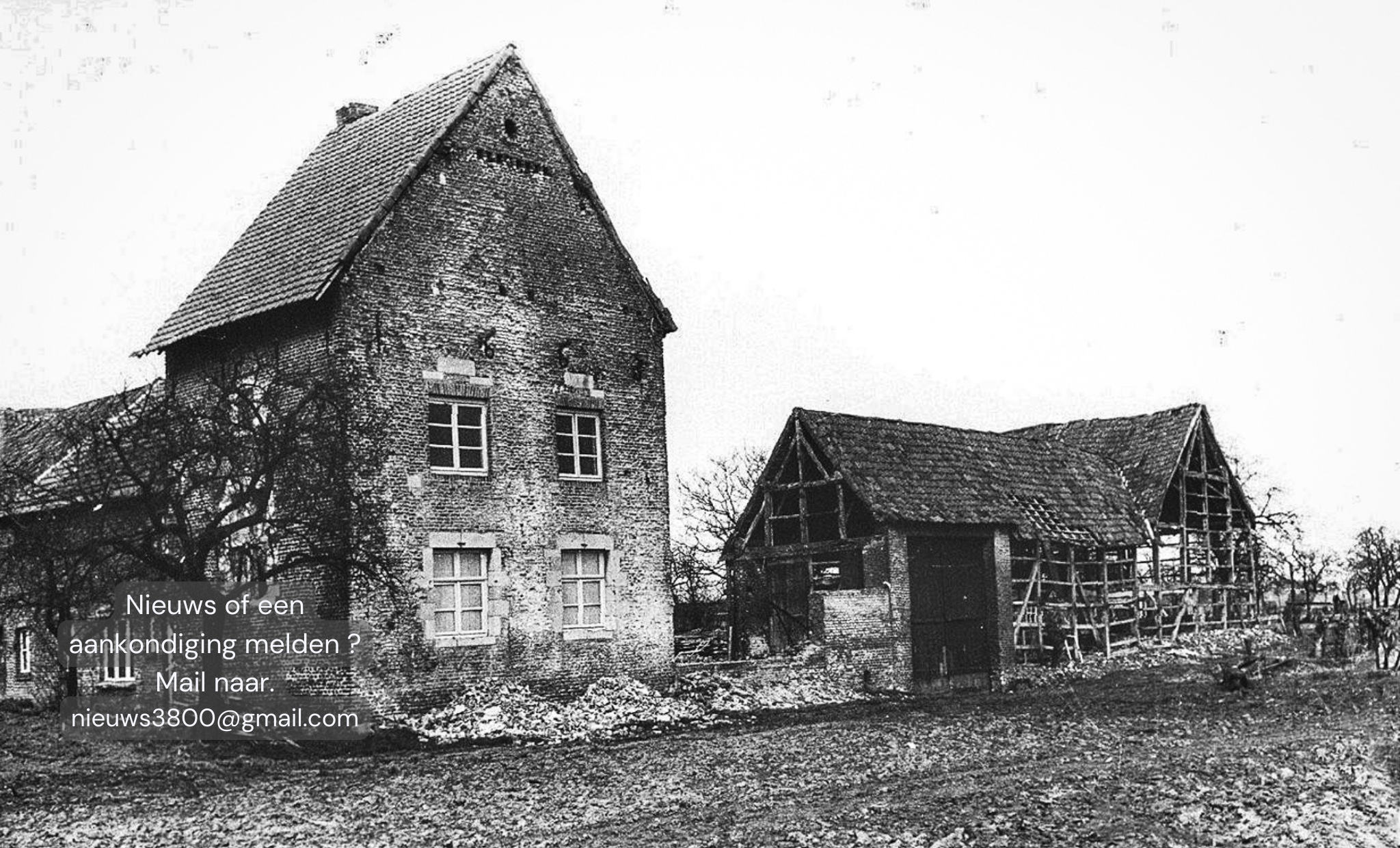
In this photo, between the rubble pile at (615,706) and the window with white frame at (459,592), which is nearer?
the rubble pile at (615,706)

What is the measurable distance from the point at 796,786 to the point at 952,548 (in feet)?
56.6

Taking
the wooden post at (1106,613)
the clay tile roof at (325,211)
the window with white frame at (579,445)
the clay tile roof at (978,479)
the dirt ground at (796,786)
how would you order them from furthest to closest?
the wooden post at (1106,613) < the clay tile roof at (978,479) < the window with white frame at (579,445) < the clay tile roof at (325,211) < the dirt ground at (796,786)

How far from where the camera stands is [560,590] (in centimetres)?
2803

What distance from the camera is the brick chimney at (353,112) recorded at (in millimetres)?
32375

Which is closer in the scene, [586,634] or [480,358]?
[480,358]

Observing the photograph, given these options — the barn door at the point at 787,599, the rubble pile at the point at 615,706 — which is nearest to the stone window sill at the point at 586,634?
the rubble pile at the point at 615,706

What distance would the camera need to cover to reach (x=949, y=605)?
34.4m

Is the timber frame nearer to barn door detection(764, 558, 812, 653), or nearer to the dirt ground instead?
barn door detection(764, 558, 812, 653)

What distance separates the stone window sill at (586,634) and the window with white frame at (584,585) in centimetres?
11

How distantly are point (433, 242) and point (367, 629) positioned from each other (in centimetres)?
660

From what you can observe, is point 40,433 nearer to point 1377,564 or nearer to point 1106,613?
point 1106,613

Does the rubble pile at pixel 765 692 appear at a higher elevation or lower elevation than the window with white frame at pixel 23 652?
lower

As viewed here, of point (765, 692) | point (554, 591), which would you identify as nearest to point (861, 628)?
point (765, 692)

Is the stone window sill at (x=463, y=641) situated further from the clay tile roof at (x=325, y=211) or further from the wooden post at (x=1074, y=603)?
the wooden post at (x=1074, y=603)
